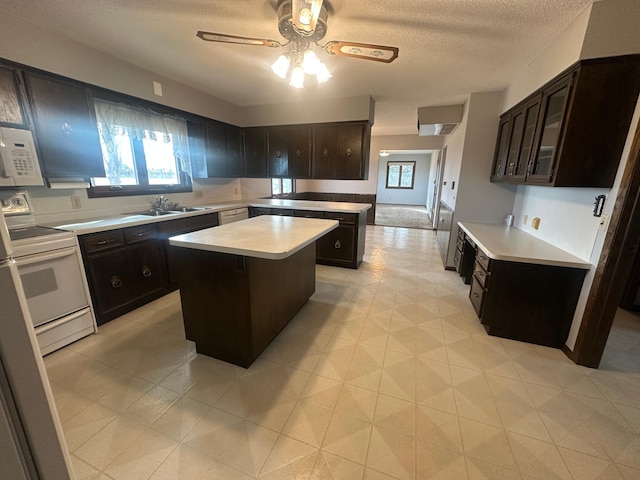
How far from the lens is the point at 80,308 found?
2.16 meters

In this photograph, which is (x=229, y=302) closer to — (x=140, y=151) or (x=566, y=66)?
(x=140, y=151)

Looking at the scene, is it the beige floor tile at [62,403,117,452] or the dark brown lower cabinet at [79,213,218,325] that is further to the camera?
the dark brown lower cabinet at [79,213,218,325]

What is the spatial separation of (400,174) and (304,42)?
33.5 feet

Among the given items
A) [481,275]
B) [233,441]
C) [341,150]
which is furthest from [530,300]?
[341,150]

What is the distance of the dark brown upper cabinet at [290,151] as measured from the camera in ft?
13.7

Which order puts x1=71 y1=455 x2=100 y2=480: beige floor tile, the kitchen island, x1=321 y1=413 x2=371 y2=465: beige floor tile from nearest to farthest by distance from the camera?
x1=71 y1=455 x2=100 y2=480: beige floor tile < x1=321 y1=413 x2=371 y2=465: beige floor tile < the kitchen island

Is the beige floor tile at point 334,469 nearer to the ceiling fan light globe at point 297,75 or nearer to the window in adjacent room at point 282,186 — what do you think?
the ceiling fan light globe at point 297,75

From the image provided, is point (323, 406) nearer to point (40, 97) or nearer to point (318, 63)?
point (318, 63)

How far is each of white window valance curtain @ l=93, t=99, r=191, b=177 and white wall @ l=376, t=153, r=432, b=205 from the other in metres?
8.13

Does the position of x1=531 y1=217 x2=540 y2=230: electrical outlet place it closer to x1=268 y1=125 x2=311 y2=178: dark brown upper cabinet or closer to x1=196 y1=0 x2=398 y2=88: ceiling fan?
x1=196 y1=0 x2=398 y2=88: ceiling fan

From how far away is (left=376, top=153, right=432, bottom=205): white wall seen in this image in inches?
426

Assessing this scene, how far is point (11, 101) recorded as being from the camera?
199 cm

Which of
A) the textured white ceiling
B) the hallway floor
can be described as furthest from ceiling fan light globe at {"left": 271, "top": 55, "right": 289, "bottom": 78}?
the hallway floor

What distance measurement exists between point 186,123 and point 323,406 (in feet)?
12.4
